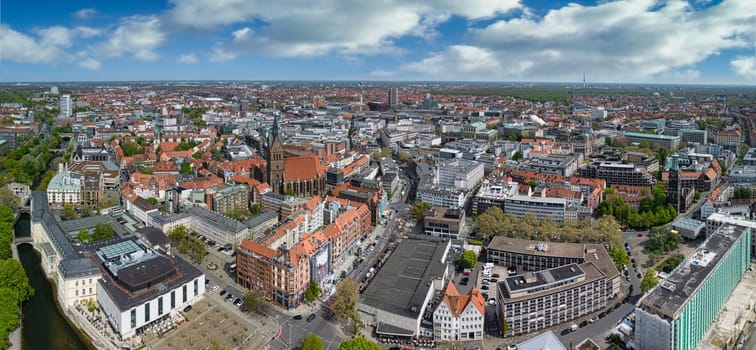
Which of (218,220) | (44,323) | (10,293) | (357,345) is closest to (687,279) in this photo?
(357,345)

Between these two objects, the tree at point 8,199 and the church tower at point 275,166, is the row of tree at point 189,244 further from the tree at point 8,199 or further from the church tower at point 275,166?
the tree at point 8,199

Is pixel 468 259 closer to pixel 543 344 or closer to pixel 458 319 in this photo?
pixel 458 319

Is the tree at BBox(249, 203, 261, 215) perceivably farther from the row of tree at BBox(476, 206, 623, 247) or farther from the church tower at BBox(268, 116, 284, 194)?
the row of tree at BBox(476, 206, 623, 247)

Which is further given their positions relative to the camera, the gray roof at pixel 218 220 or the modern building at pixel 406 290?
the gray roof at pixel 218 220

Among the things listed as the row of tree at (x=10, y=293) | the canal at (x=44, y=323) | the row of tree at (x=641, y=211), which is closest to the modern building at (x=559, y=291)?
the row of tree at (x=641, y=211)

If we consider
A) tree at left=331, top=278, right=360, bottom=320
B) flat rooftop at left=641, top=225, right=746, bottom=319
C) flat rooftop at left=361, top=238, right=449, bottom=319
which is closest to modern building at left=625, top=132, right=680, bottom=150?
flat rooftop at left=641, top=225, right=746, bottom=319
